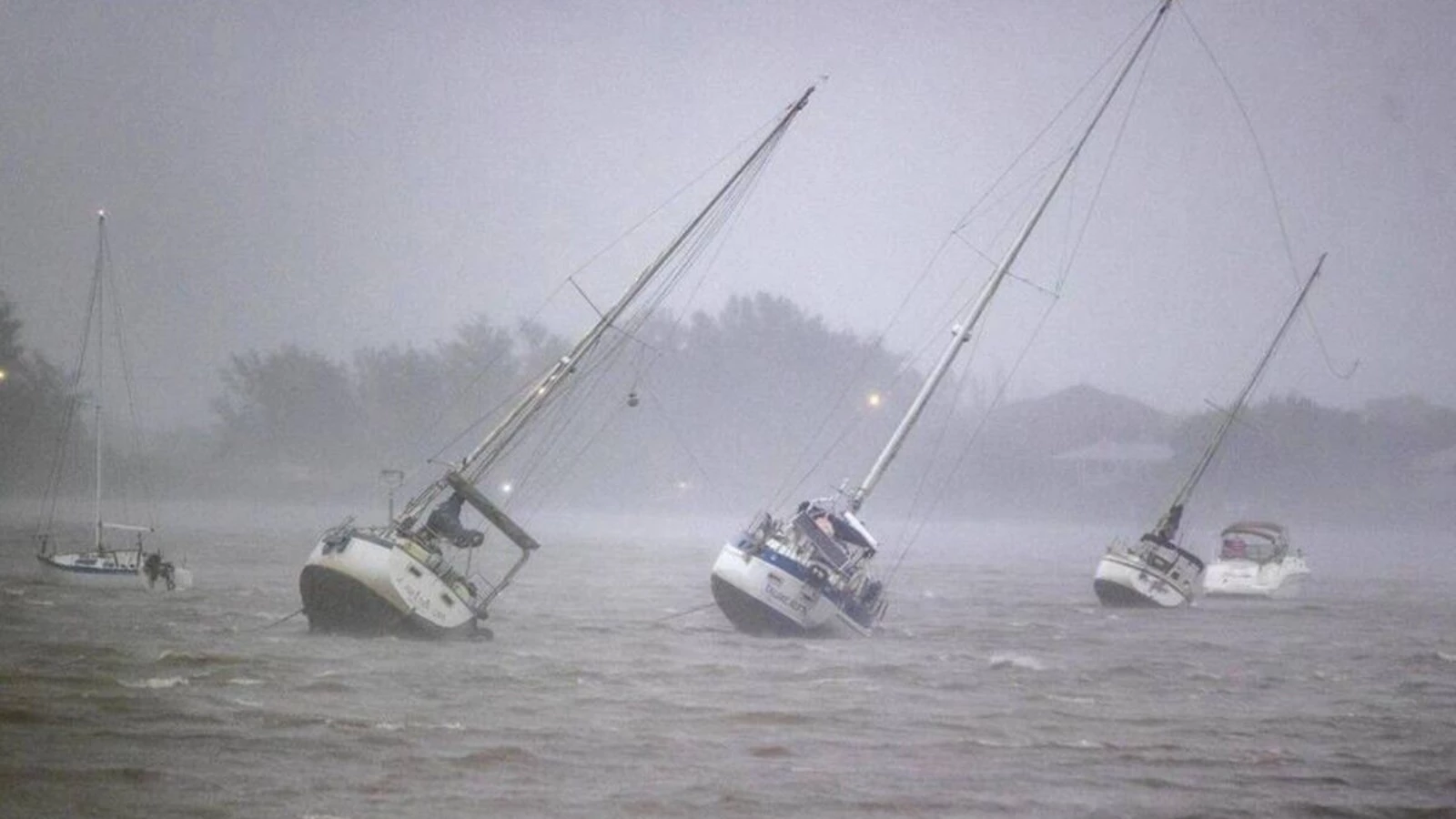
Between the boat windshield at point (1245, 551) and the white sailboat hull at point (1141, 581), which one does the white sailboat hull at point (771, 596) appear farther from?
the boat windshield at point (1245, 551)

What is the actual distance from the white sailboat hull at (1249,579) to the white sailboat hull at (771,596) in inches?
1298

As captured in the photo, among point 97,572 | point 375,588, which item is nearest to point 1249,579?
point 375,588

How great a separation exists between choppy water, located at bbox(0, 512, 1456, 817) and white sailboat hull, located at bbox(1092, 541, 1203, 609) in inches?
171

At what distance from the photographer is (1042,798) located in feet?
62.1

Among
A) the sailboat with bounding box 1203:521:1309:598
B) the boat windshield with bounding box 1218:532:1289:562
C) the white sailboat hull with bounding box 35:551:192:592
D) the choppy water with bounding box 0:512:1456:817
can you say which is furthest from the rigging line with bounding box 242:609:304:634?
the boat windshield with bounding box 1218:532:1289:562

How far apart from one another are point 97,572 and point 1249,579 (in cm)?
4678

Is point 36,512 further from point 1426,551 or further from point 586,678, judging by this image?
point 1426,551

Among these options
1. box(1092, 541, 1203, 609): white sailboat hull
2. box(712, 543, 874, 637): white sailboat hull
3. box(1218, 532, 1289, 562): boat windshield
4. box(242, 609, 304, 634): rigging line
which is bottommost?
box(242, 609, 304, 634): rigging line

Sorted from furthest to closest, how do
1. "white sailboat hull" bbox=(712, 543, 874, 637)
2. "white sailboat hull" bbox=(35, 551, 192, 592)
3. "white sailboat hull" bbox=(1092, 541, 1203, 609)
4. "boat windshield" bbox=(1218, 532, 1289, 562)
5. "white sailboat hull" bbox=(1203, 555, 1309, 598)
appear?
1. "boat windshield" bbox=(1218, 532, 1289, 562)
2. "white sailboat hull" bbox=(1203, 555, 1309, 598)
3. "white sailboat hull" bbox=(1092, 541, 1203, 609)
4. "white sailboat hull" bbox=(35, 551, 192, 592)
5. "white sailboat hull" bbox=(712, 543, 874, 637)

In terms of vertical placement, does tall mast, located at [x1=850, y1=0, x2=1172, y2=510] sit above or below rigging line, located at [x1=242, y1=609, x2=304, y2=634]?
above

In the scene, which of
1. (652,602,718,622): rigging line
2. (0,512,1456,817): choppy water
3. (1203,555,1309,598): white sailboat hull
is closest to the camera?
(0,512,1456,817): choppy water

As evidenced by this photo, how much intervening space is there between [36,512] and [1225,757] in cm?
9529

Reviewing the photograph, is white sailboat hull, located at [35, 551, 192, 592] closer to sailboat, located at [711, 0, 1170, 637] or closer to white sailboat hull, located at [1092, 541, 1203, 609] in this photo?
sailboat, located at [711, 0, 1170, 637]

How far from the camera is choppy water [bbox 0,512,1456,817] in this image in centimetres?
1816
